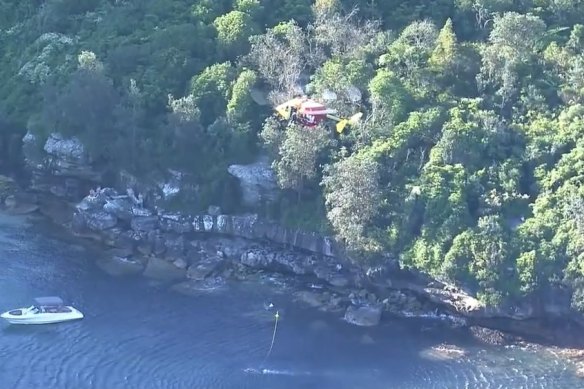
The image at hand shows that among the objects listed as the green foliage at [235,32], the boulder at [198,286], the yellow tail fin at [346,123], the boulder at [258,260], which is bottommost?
the boulder at [198,286]

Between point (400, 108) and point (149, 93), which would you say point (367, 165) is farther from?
point (149, 93)

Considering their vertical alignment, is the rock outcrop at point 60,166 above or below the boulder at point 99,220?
above

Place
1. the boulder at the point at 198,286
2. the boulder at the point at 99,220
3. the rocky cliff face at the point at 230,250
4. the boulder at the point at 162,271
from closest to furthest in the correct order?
the rocky cliff face at the point at 230,250, the boulder at the point at 198,286, the boulder at the point at 162,271, the boulder at the point at 99,220

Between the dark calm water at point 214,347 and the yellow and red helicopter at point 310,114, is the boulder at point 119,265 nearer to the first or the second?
the dark calm water at point 214,347

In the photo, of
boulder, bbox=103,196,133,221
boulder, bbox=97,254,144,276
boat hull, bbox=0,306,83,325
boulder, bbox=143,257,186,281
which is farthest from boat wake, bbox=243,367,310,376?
boulder, bbox=103,196,133,221

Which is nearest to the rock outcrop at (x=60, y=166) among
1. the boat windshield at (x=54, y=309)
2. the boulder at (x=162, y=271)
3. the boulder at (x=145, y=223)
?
the boulder at (x=145, y=223)

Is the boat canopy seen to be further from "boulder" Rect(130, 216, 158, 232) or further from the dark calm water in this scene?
"boulder" Rect(130, 216, 158, 232)
